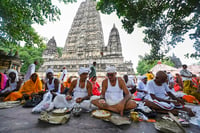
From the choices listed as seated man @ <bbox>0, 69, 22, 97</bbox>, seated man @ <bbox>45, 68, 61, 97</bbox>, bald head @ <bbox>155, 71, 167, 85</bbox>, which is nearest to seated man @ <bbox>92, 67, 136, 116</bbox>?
bald head @ <bbox>155, 71, 167, 85</bbox>

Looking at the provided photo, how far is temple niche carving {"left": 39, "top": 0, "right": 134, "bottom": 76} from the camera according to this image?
20344 mm

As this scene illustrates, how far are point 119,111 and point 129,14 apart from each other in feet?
11.8

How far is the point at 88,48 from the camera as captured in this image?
2491 cm

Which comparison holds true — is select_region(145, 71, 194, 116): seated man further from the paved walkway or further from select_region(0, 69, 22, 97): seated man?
select_region(0, 69, 22, 97): seated man

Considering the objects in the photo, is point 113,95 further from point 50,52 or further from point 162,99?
point 50,52

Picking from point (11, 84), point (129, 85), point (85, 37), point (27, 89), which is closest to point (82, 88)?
point (27, 89)

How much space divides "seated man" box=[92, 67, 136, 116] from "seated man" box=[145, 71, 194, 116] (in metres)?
0.74

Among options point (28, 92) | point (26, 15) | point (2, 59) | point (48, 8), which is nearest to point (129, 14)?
point (48, 8)

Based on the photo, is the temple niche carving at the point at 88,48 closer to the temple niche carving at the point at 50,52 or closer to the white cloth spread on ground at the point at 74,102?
the temple niche carving at the point at 50,52

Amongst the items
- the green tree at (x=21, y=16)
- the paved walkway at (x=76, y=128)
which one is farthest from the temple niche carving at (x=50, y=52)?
the paved walkway at (x=76, y=128)

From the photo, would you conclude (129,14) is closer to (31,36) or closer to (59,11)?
(59,11)

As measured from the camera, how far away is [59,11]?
4.62 meters

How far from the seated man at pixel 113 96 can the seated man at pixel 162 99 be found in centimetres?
74

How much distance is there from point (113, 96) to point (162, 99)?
144cm
